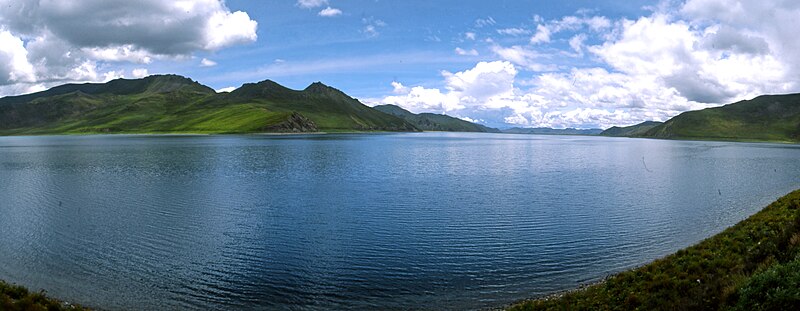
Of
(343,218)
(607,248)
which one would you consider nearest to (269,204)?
(343,218)

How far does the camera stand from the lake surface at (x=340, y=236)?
96.0 ft

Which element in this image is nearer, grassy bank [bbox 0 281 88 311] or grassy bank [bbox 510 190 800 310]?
grassy bank [bbox 510 190 800 310]

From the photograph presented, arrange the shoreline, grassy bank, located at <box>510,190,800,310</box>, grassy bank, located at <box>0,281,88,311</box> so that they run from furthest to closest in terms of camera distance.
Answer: grassy bank, located at <box>0,281,88,311</box>
the shoreline
grassy bank, located at <box>510,190,800,310</box>

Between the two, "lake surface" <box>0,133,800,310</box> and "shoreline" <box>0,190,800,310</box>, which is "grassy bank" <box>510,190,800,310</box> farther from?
"lake surface" <box>0,133,800,310</box>

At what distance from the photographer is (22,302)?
2144 cm

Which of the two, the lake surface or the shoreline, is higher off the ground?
the shoreline

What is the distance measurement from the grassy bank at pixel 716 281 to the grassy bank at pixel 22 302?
23.1 m

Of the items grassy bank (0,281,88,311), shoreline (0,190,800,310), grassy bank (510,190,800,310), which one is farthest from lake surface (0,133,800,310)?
→ grassy bank (510,190,800,310)

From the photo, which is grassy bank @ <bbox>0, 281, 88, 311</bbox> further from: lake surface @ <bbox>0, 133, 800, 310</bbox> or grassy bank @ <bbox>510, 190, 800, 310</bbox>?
grassy bank @ <bbox>510, 190, 800, 310</bbox>

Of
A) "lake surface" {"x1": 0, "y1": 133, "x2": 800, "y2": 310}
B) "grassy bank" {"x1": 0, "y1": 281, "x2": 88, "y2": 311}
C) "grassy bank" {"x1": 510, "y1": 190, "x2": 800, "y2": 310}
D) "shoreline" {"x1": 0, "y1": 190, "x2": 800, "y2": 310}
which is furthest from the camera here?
"lake surface" {"x1": 0, "y1": 133, "x2": 800, "y2": 310}

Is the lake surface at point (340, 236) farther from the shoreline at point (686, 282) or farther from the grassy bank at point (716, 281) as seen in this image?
the grassy bank at point (716, 281)

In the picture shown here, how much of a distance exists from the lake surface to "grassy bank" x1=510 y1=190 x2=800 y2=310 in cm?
484

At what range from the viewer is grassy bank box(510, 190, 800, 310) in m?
16.2

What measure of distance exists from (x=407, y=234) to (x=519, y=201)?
930 inches
